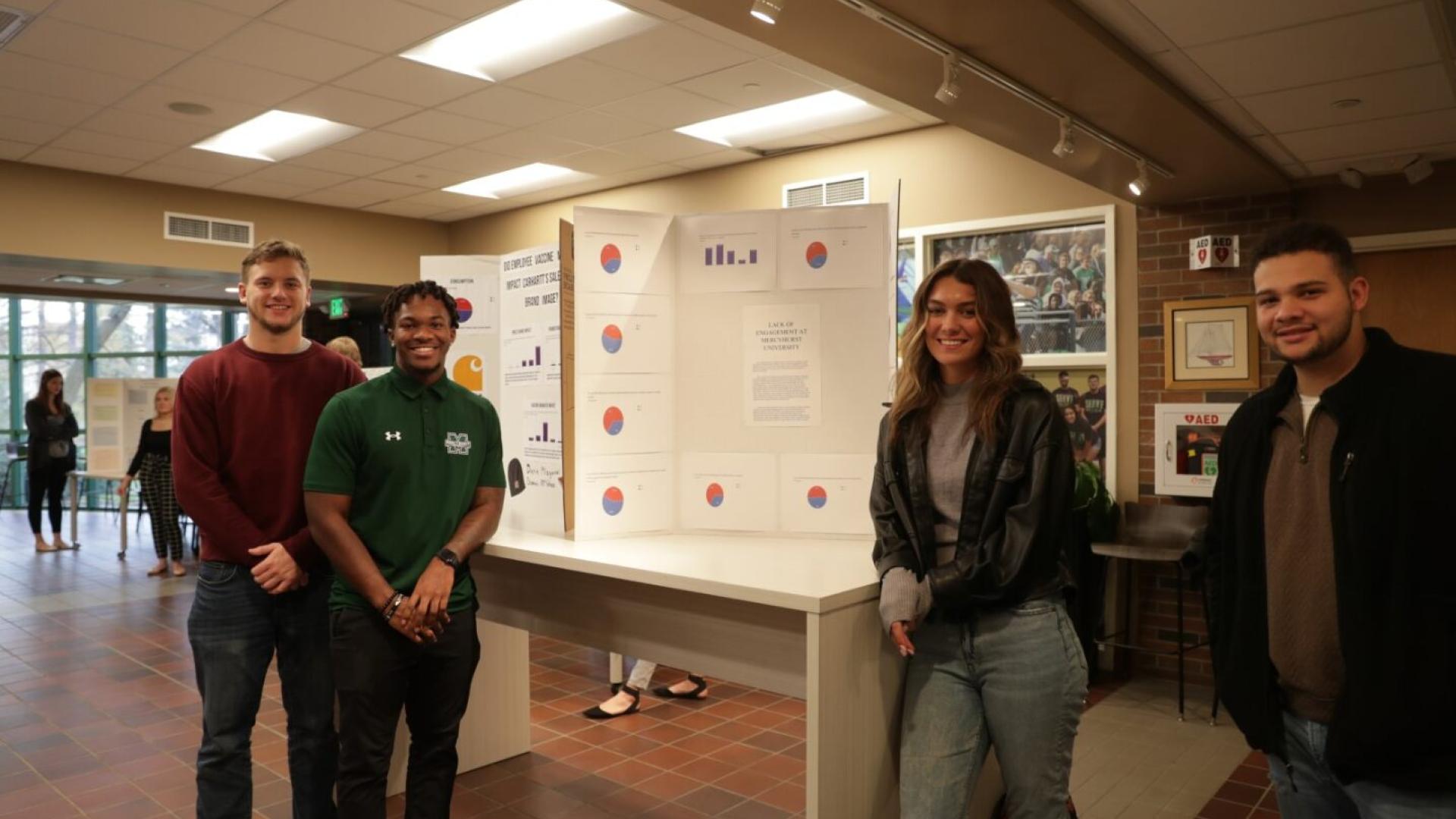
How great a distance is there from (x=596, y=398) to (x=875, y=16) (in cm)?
136

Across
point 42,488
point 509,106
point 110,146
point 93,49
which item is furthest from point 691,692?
point 42,488

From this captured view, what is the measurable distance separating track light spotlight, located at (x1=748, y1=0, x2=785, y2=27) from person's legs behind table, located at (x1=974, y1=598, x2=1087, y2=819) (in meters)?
1.67

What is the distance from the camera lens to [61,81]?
488cm

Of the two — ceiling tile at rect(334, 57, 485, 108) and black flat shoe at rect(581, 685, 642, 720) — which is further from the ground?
ceiling tile at rect(334, 57, 485, 108)

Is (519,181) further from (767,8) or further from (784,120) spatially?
(767,8)

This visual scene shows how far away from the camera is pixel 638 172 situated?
6965 mm

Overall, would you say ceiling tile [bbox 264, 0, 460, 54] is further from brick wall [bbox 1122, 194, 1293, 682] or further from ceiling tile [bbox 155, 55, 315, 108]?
brick wall [bbox 1122, 194, 1293, 682]

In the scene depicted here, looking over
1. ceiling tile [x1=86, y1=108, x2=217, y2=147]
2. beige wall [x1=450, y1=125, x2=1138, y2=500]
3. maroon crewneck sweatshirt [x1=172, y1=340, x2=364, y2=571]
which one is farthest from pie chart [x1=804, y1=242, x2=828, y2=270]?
ceiling tile [x1=86, y1=108, x2=217, y2=147]

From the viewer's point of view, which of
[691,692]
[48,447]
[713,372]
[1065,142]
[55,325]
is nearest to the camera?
[713,372]

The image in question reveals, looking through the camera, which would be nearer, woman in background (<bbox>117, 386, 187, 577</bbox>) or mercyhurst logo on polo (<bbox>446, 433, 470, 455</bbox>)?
mercyhurst logo on polo (<bbox>446, 433, 470, 455</bbox>)

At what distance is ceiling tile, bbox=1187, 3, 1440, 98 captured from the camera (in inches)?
116

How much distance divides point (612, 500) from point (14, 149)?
574 centimetres

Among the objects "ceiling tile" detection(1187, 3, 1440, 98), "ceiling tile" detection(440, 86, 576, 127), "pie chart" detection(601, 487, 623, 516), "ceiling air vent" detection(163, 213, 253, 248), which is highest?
"ceiling tile" detection(440, 86, 576, 127)

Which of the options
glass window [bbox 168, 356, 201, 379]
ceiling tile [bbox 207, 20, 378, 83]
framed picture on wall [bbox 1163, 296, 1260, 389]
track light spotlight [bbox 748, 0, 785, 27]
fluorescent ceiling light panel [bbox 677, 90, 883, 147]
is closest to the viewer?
track light spotlight [bbox 748, 0, 785, 27]
